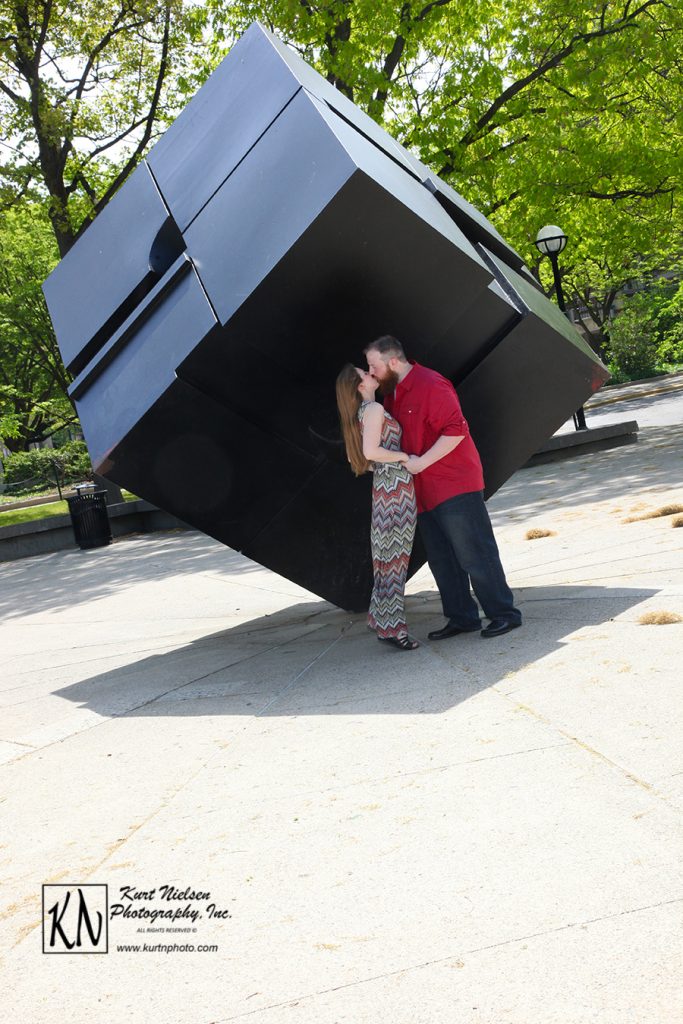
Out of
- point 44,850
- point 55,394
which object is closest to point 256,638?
point 44,850

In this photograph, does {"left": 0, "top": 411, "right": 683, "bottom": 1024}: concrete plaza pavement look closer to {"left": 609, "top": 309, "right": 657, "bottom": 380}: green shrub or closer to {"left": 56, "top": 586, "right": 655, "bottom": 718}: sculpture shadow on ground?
{"left": 56, "top": 586, "right": 655, "bottom": 718}: sculpture shadow on ground

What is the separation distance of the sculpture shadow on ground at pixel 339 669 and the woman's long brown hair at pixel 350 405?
3.93 feet

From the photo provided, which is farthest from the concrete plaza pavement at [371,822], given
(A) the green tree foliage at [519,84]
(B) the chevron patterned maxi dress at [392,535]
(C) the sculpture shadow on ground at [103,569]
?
(A) the green tree foliage at [519,84]

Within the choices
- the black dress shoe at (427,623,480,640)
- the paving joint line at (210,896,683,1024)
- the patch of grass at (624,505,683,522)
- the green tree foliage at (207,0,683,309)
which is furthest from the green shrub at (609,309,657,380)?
the paving joint line at (210,896,683,1024)

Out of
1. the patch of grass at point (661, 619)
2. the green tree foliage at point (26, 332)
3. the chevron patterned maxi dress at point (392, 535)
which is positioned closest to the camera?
the patch of grass at point (661, 619)

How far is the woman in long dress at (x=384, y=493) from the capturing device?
18.3ft

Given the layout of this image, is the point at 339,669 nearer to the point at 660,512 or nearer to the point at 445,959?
the point at 445,959

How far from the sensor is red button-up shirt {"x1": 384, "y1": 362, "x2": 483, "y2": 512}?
548 cm

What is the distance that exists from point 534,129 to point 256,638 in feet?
47.5

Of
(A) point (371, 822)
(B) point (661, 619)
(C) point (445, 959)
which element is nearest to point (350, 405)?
(B) point (661, 619)

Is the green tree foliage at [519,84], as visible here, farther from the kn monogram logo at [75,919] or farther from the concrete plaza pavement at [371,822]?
the kn monogram logo at [75,919]

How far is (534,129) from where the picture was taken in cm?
1856

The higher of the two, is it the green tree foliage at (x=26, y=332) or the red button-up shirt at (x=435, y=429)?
the green tree foliage at (x=26, y=332)

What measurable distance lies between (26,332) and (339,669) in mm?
35011
